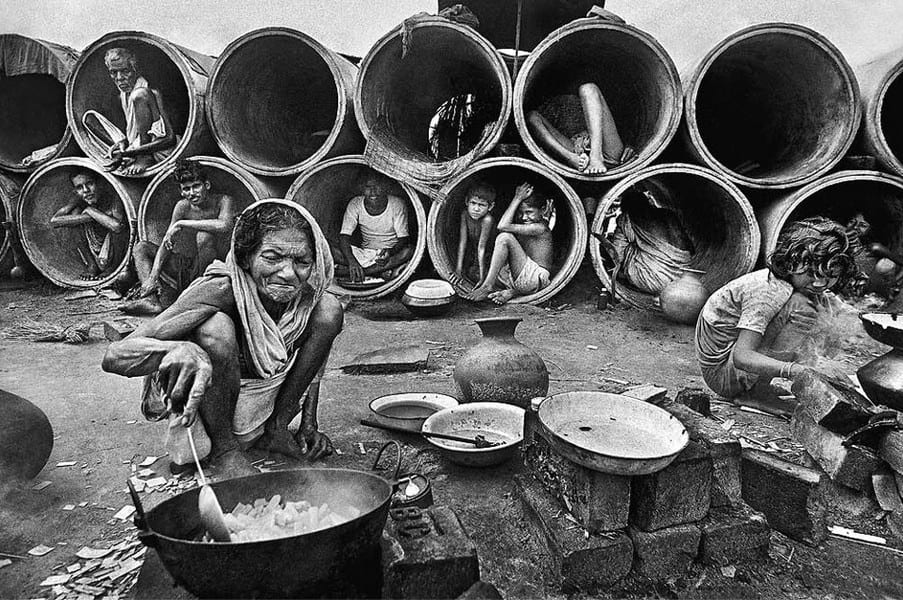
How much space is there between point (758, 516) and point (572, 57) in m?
5.51

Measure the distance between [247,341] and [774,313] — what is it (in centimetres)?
266

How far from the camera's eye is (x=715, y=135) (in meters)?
6.82

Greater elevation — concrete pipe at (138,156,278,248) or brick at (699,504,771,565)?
concrete pipe at (138,156,278,248)

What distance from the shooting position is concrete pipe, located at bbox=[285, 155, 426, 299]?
18.1ft

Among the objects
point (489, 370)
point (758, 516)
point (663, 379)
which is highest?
point (489, 370)

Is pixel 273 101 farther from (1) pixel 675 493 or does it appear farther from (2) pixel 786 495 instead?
(2) pixel 786 495

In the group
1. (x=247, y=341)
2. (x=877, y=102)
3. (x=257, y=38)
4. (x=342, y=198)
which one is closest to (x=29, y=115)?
(x=257, y=38)

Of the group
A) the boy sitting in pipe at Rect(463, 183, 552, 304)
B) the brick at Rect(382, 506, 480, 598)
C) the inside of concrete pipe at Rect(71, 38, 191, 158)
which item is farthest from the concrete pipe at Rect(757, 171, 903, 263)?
the inside of concrete pipe at Rect(71, 38, 191, 158)

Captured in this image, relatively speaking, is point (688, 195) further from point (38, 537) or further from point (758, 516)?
point (38, 537)

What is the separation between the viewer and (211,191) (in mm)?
5773

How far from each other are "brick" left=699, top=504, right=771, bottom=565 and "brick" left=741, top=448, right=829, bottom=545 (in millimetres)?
201

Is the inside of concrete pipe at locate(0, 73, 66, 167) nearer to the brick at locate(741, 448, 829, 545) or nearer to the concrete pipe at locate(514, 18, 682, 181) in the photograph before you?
the concrete pipe at locate(514, 18, 682, 181)

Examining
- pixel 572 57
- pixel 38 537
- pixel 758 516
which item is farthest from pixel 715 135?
pixel 38 537

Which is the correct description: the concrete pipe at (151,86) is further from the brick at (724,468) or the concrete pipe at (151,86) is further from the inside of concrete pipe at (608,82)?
the brick at (724,468)
